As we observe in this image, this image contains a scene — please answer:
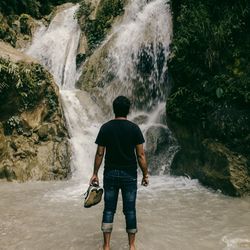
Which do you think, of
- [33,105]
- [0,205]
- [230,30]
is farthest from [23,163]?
[230,30]

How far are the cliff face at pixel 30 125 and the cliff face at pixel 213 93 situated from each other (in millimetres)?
3939

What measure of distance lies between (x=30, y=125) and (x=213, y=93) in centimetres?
609

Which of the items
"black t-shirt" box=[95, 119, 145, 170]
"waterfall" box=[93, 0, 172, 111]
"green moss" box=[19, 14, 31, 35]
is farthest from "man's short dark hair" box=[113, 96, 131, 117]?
"green moss" box=[19, 14, 31, 35]

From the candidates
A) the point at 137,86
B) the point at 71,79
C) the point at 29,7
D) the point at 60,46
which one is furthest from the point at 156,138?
the point at 29,7

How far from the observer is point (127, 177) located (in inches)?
215

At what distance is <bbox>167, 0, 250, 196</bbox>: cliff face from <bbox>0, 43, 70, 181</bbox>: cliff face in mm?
3939

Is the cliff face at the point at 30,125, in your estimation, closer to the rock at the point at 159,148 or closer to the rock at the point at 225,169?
the rock at the point at 159,148

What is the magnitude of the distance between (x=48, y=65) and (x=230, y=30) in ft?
39.3

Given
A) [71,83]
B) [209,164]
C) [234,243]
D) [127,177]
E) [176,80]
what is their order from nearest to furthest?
[127,177] < [234,243] < [209,164] < [176,80] < [71,83]

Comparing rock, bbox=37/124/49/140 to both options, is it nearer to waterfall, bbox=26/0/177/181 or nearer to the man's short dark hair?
waterfall, bbox=26/0/177/181

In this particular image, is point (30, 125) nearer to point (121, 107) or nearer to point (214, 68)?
point (214, 68)

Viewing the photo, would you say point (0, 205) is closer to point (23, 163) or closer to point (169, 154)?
point (23, 163)

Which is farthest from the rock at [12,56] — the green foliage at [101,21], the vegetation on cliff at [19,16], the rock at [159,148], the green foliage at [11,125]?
the vegetation on cliff at [19,16]

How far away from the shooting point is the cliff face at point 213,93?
33.3 feet
